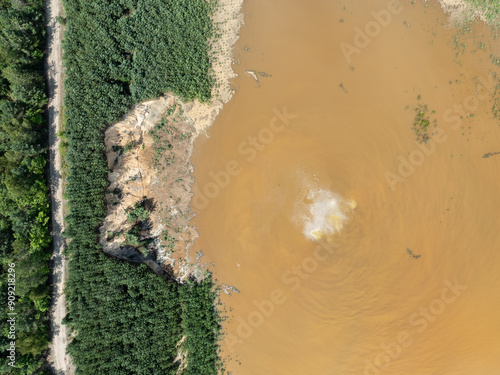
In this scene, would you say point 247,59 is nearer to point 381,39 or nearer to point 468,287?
point 381,39

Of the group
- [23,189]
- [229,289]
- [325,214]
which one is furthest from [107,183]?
[325,214]

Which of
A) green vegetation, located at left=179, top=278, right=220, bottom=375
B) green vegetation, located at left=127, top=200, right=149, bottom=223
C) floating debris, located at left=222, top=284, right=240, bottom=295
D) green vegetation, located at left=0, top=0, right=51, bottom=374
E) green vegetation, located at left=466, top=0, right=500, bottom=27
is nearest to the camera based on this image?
green vegetation, located at left=0, top=0, right=51, bottom=374

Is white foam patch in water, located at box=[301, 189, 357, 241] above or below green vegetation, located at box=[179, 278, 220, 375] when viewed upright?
above

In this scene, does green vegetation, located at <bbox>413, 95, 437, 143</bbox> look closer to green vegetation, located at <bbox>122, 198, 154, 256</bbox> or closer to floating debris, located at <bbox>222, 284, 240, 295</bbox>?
floating debris, located at <bbox>222, 284, 240, 295</bbox>

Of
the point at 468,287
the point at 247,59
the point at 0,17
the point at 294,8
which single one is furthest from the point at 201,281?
the point at 0,17

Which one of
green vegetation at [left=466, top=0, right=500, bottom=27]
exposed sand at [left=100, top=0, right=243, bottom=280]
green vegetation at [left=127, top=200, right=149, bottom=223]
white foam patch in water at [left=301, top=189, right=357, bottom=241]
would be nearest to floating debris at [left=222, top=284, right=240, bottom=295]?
exposed sand at [left=100, top=0, right=243, bottom=280]

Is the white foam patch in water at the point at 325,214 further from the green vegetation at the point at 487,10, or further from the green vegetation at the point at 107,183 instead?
the green vegetation at the point at 487,10
